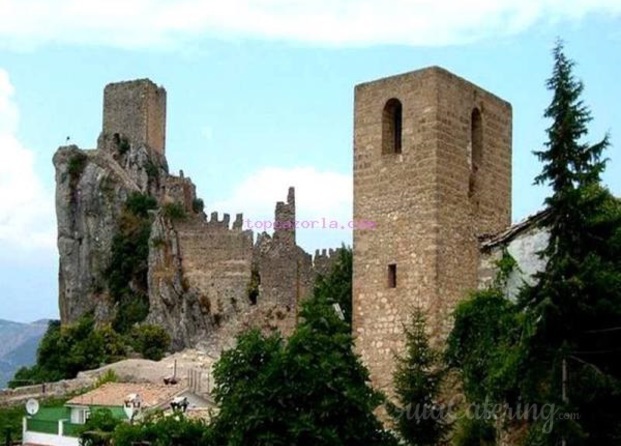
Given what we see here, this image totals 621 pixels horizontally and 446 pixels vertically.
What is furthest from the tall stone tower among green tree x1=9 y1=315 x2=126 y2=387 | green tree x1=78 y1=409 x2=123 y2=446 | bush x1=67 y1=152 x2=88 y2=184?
bush x1=67 y1=152 x2=88 y2=184

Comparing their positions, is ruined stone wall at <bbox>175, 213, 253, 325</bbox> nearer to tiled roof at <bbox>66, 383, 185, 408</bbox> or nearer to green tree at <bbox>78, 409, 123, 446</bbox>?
tiled roof at <bbox>66, 383, 185, 408</bbox>

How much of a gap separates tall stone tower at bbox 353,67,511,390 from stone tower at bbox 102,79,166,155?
4249 centimetres

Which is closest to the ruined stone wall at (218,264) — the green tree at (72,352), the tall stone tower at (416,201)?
the green tree at (72,352)

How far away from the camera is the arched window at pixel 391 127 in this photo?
80.5 feet

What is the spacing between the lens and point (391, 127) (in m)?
24.8

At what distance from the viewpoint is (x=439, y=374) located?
22.7 m

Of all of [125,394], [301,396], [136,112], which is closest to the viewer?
[301,396]

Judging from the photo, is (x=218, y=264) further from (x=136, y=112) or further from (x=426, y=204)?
(x=426, y=204)

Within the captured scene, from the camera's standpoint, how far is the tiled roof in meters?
33.2

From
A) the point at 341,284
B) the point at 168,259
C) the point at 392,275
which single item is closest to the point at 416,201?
the point at 392,275

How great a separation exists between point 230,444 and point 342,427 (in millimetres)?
1962

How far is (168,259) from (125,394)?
72.3ft

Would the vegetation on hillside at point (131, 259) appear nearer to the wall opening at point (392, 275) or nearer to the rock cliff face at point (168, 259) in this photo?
the rock cliff face at point (168, 259)

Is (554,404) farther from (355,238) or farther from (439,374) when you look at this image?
(355,238)
